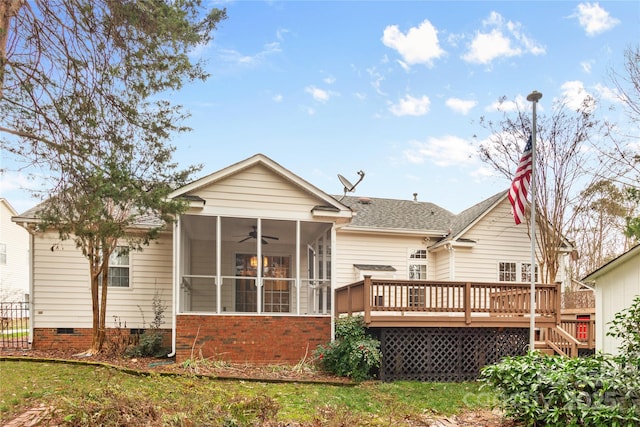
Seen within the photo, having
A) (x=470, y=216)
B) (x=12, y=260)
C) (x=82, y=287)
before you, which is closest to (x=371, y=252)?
(x=470, y=216)

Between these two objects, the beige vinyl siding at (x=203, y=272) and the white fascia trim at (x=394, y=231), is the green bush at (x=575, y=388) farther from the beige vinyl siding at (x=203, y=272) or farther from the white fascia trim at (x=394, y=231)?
the beige vinyl siding at (x=203, y=272)

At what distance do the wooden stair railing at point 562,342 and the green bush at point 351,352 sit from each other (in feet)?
15.3

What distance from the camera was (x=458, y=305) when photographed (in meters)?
11.0

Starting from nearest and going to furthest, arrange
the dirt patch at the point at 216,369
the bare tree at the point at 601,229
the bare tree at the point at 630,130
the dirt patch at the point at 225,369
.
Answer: the dirt patch at the point at 216,369
the dirt patch at the point at 225,369
the bare tree at the point at 630,130
the bare tree at the point at 601,229

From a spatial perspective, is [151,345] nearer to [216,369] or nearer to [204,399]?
[216,369]

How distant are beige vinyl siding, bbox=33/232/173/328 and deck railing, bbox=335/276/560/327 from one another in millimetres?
5485

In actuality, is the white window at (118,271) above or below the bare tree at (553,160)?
below

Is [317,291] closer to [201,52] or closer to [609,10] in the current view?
[201,52]

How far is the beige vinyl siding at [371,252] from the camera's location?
49.5 feet

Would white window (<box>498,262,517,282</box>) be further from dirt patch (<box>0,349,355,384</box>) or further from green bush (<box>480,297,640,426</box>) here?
green bush (<box>480,297,640,426</box>)

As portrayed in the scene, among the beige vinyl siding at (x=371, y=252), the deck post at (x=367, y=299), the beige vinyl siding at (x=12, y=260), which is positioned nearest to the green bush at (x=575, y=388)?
the deck post at (x=367, y=299)

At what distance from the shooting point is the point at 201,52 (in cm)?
→ 911

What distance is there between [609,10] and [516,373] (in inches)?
463

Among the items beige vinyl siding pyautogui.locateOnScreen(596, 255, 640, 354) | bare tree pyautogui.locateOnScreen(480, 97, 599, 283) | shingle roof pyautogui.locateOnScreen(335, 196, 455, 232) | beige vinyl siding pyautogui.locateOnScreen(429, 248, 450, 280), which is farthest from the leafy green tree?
bare tree pyautogui.locateOnScreen(480, 97, 599, 283)
